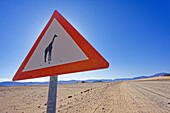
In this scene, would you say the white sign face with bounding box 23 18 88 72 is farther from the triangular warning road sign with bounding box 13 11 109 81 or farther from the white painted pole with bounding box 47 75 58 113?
the white painted pole with bounding box 47 75 58 113

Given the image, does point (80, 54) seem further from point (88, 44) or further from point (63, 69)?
point (63, 69)

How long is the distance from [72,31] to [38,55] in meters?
0.70

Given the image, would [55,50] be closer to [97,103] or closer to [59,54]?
[59,54]

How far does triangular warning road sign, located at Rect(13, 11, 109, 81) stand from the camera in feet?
3.88

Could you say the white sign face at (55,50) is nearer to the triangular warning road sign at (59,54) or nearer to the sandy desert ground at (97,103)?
the triangular warning road sign at (59,54)

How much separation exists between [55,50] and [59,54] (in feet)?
0.35

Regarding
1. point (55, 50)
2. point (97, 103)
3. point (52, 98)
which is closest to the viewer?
point (52, 98)

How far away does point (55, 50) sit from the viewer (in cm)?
142

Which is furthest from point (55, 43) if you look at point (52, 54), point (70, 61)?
point (70, 61)

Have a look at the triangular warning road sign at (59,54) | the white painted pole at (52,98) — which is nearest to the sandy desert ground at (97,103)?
the white painted pole at (52,98)

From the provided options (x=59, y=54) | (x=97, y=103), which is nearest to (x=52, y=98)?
(x=59, y=54)

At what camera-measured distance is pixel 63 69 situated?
123 cm

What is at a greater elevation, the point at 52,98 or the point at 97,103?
the point at 52,98

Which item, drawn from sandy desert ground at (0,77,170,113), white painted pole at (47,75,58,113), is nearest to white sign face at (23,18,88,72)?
white painted pole at (47,75,58,113)
